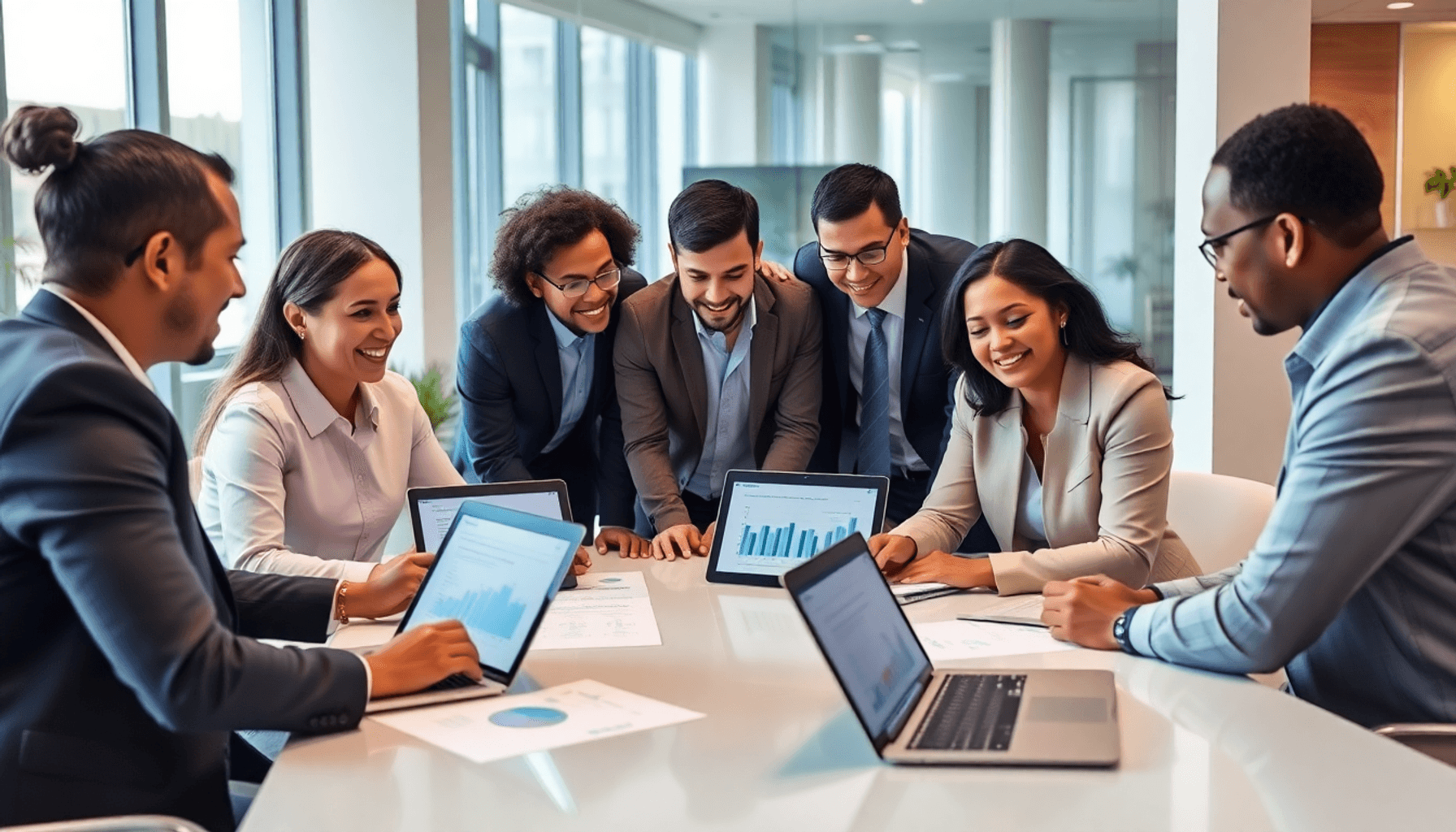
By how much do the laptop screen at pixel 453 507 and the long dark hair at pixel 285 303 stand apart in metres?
0.50

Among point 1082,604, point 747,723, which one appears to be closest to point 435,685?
point 747,723

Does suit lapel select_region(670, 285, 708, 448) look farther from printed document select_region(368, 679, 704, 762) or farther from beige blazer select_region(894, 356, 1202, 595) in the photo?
printed document select_region(368, 679, 704, 762)

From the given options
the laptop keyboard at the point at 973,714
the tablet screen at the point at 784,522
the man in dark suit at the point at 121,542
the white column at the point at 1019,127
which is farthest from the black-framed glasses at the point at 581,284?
the white column at the point at 1019,127

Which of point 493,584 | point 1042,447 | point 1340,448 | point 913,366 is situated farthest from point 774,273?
point 1340,448

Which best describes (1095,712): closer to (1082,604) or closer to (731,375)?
(1082,604)

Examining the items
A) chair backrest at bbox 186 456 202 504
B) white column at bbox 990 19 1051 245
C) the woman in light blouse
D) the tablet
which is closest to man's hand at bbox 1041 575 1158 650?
the tablet

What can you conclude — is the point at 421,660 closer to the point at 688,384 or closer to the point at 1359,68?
the point at 688,384

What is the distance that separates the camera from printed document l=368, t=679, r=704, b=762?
62.9 inches

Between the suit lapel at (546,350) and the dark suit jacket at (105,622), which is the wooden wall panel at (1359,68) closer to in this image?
the suit lapel at (546,350)

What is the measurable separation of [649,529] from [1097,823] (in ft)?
7.46

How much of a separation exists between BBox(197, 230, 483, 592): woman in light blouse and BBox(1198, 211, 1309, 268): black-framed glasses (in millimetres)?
1642

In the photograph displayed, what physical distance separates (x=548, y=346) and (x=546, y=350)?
1 centimetres

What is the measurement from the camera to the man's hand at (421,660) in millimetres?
1735

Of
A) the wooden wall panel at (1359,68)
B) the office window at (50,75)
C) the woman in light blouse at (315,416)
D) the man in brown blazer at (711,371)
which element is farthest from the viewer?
the wooden wall panel at (1359,68)
